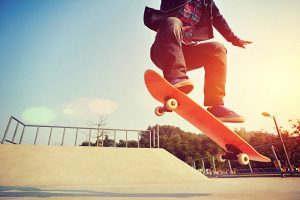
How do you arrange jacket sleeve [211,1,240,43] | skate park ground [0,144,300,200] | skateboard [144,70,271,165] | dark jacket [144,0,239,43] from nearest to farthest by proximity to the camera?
skateboard [144,70,271,165], dark jacket [144,0,239,43], jacket sleeve [211,1,240,43], skate park ground [0,144,300,200]

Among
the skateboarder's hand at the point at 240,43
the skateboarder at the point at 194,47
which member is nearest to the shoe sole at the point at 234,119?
the skateboarder at the point at 194,47

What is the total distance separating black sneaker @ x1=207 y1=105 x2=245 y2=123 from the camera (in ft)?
8.54

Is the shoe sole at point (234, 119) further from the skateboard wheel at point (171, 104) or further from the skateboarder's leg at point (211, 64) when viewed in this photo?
the skateboard wheel at point (171, 104)

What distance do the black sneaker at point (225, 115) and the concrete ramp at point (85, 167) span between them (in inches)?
239

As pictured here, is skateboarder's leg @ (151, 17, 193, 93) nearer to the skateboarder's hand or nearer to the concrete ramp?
the skateboarder's hand

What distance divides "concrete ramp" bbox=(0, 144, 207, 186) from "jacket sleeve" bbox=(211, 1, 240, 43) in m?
6.45

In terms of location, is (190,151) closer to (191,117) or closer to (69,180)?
(69,180)

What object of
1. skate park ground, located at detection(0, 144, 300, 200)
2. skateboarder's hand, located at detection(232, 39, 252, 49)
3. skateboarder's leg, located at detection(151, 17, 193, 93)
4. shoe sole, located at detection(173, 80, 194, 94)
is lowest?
skate park ground, located at detection(0, 144, 300, 200)

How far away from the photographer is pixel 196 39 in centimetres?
294

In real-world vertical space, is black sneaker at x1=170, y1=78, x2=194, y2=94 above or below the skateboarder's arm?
below

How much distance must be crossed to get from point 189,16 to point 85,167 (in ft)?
29.6

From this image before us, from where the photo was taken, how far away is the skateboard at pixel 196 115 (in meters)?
2.36

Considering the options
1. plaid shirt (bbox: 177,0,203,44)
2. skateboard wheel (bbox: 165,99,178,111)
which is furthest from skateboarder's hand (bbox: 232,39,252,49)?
skateboard wheel (bbox: 165,99,178,111)

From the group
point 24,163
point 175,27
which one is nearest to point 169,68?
point 175,27
